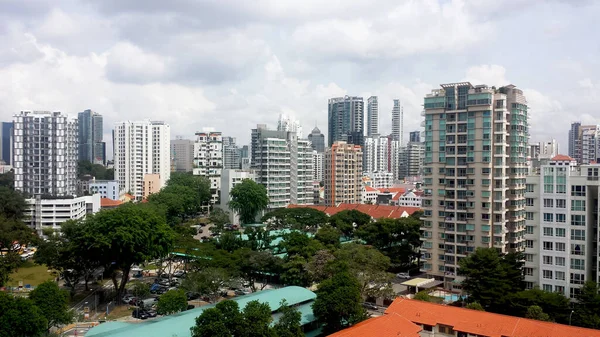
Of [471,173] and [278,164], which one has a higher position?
[278,164]

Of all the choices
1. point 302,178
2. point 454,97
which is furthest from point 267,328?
point 302,178

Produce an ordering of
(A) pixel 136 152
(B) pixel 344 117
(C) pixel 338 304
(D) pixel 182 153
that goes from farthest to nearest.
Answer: (D) pixel 182 153
(B) pixel 344 117
(A) pixel 136 152
(C) pixel 338 304

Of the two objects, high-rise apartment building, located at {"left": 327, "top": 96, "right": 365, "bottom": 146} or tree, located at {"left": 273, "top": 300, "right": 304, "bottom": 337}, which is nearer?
tree, located at {"left": 273, "top": 300, "right": 304, "bottom": 337}

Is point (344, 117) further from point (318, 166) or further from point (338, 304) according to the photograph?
point (338, 304)

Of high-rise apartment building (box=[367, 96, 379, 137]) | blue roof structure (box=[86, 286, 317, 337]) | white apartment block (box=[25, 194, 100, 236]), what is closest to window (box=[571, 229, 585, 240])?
blue roof structure (box=[86, 286, 317, 337])

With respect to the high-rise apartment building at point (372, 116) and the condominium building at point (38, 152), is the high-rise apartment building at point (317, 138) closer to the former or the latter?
the high-rise apartment building at point (372, 116)

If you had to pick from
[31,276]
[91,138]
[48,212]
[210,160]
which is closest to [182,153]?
[91,138]

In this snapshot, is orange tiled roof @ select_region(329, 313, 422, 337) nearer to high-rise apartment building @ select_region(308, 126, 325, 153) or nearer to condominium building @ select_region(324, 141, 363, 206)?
condominium building @ select_region(324, 141, 363, 206)
